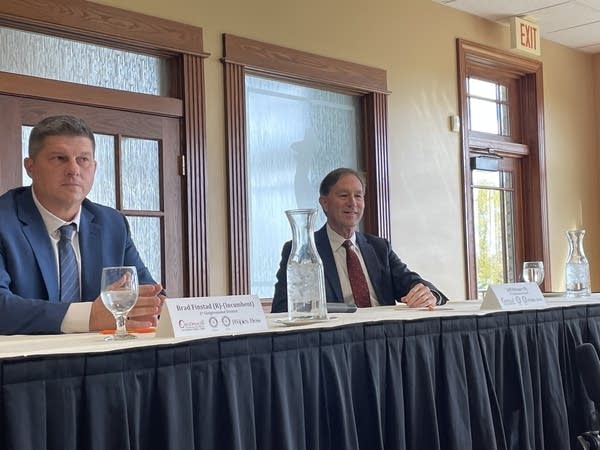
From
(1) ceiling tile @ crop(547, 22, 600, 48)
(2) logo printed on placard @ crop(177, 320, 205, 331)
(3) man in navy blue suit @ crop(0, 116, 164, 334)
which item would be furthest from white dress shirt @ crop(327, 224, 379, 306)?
(1) ceiling tile @ crop(547, 22, 600, 48)

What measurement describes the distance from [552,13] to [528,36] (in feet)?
0.77

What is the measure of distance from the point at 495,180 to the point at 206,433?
15.4 ft

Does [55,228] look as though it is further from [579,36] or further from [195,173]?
[579,36]

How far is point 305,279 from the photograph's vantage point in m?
1.67

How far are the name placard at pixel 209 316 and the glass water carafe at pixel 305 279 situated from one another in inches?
7.3

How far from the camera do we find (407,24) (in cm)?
482

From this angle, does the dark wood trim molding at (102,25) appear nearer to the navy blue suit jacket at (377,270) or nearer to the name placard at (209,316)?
the navy blue suit jacket at (377,270)

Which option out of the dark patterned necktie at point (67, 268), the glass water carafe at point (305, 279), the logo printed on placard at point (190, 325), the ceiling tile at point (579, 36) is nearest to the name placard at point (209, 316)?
the logo printed on placard at point (190, 325)

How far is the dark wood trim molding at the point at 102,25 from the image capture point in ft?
9.98

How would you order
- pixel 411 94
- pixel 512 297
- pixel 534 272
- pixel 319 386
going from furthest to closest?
pixel 411 94 < pixel 534 272 < pixel 512 297 < pixel 319 386

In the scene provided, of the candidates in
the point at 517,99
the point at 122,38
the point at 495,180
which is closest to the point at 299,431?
the point at 122,38

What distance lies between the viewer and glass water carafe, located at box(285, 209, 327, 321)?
1.67 meters

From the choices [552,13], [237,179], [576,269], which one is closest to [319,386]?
[576,269]

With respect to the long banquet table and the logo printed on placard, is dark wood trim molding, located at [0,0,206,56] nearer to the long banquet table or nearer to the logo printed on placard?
the long banquet table
